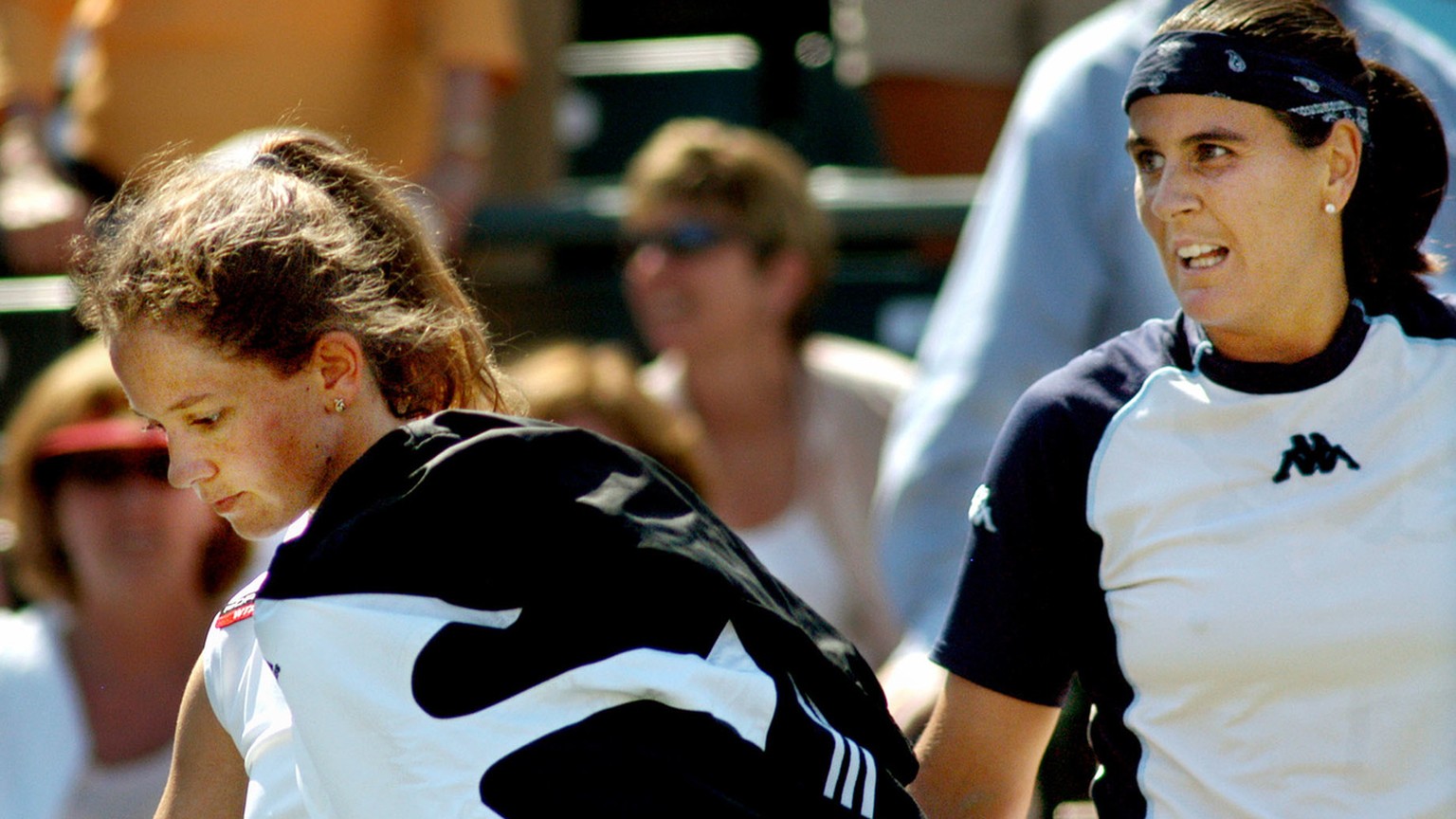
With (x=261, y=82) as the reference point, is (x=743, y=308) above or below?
below

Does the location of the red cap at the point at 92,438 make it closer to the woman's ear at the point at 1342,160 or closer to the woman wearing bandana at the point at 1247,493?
the woman wearing bandana at the point at 1247,493

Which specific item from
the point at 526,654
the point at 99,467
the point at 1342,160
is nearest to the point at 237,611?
the point at 526,654

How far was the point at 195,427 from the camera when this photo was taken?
1.54 meters

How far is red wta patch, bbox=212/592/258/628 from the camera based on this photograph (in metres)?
1.61

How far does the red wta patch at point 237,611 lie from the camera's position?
1.61 m

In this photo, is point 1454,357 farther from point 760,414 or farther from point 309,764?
point 760,414

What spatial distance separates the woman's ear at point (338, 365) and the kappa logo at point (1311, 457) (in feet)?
2.82

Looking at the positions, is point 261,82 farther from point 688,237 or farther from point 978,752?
point 978,752

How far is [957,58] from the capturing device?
3.73m

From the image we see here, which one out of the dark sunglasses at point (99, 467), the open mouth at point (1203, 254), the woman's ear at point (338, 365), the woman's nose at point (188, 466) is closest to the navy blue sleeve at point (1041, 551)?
the open mouth at point (1203, 254)

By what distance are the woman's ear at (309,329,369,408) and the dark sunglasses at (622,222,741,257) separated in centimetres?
209

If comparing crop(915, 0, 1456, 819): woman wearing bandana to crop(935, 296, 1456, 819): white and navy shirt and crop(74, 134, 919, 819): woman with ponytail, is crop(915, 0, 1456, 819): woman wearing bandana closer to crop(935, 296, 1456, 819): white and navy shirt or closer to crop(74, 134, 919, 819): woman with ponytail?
crop(935, 296, 1456, 819): white and navy shirt

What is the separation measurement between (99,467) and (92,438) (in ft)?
0.17

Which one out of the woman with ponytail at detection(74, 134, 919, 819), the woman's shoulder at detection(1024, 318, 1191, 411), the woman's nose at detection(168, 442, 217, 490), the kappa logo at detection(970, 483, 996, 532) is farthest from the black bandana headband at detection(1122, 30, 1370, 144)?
the woman's nose at detection(168, 442, 217, 490)
